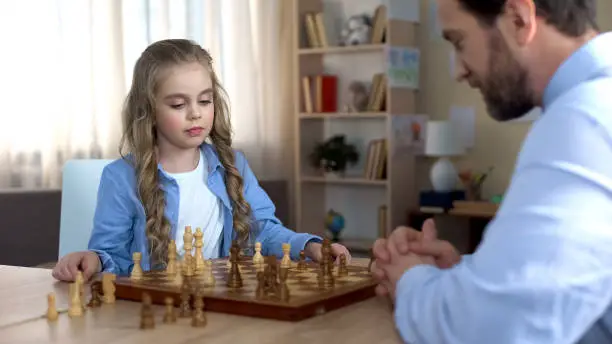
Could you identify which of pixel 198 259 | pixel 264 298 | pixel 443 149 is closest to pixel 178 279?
pixel 198 259

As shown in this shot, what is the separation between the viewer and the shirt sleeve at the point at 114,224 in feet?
7.13

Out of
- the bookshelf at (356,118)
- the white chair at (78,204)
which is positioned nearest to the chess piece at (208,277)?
the white chair at (78,204)

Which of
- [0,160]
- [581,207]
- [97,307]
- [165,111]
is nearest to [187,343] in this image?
[97,307]

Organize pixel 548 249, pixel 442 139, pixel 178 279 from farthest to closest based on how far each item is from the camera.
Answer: pixel 442 139 → pixel 178 279 → pixel 548 249

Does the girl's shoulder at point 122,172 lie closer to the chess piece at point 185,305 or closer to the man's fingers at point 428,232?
the chess piece at point 185,305

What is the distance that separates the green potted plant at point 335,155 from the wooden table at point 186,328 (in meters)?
4.37

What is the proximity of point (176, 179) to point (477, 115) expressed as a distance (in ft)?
12.1

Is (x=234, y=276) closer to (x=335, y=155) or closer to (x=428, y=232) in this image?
(x=428, y=232)

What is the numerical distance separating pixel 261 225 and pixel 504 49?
142 cm

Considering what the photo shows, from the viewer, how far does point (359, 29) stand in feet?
18.9

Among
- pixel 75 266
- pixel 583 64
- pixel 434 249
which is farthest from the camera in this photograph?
pixel 75 266

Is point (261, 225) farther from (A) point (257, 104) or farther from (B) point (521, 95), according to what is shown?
(A) point (257, 104)

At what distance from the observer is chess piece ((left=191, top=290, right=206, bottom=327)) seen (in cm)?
133

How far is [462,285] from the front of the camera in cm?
99
